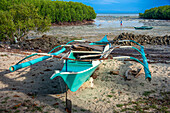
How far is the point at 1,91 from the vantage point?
6277 mm

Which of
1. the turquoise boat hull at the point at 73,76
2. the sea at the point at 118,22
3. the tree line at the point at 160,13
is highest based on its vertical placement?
the tree line at the point at 160,13

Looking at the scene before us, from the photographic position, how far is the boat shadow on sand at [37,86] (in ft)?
18.9

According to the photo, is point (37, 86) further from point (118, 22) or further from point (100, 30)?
point (118, 22)

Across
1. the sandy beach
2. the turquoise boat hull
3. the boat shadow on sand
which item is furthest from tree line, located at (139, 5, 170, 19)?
the turquoise boat hull

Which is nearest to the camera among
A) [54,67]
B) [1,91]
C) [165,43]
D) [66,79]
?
[66,79]

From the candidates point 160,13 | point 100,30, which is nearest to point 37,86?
point 100,30

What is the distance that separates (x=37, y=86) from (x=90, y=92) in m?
2.24

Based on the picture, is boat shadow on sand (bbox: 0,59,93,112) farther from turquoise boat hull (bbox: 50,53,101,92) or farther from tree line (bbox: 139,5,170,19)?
tree line (bbox: 139,5,170,19)

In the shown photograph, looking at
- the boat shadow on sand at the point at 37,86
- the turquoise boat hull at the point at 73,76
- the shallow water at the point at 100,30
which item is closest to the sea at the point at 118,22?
the shallow water at the point at 100,30

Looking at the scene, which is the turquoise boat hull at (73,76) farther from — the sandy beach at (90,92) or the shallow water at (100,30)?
the shallow water at (100,30)

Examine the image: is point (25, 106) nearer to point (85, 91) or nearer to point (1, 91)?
point (1, 91)

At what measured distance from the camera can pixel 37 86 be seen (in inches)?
275

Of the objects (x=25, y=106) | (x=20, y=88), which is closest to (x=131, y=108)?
(x=25, y=106)

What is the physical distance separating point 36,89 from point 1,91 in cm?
126
